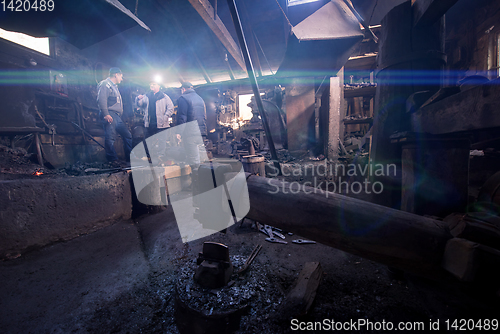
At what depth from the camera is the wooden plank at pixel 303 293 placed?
140 centimetres

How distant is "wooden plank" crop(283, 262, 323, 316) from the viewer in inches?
55.1

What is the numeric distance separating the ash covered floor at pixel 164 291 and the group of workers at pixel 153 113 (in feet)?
9.43

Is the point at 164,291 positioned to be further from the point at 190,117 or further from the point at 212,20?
the point at 212,20

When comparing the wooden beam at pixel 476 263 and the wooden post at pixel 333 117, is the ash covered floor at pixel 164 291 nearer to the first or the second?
the wooden beam at pixel 476 263

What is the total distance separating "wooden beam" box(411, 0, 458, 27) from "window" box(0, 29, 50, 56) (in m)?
9.40

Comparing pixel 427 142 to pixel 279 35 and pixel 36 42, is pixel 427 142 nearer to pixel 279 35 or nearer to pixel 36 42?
pixel 279 35

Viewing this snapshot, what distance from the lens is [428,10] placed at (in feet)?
6.68

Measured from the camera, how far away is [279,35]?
23.5ft

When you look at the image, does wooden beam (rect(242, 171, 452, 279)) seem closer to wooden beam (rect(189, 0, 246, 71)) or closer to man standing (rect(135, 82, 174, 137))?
wooden beam (rect(189, 0, 246, 71))

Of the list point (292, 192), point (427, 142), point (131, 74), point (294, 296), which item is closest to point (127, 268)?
point (294, 296)

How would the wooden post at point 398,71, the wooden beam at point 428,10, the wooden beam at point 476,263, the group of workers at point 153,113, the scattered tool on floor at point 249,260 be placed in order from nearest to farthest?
1. the wooden beam at point 476,263
2. the scattered tool on floor at point 249,260
3. the wooden beam at point 428,10
4. the wooden post at point 398,71
5. the group of workers at point 153,113

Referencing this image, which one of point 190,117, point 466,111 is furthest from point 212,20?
point 466,111

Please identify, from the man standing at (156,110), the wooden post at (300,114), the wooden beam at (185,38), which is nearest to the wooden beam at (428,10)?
the wooden post at (300,114)

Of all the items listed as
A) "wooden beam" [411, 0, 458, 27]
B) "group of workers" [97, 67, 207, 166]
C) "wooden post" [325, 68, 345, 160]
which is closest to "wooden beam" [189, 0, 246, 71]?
"group of workers" [97, 67, 207, 166]
